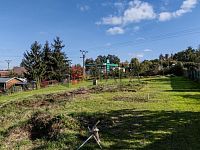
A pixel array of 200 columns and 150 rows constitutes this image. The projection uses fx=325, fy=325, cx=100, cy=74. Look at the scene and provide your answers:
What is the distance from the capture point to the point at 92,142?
853 cm

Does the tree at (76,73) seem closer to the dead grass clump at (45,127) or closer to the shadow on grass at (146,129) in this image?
the shadow on grass at (146,129)

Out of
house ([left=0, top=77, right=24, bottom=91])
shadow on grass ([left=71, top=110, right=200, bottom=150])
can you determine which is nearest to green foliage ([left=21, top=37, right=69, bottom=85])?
house ([left=0, top=77, right=24, bottom=91])

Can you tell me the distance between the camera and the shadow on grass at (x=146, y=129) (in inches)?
326

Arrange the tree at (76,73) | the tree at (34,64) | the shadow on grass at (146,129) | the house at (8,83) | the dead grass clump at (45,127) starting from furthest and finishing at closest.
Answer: the tree at (76,73), the house at (8,83), the tree at (34,64), the dead grass clump at (45,127), the shadow on grass at (146,129)

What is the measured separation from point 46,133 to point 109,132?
1919mm

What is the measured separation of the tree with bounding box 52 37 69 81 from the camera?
191 ft

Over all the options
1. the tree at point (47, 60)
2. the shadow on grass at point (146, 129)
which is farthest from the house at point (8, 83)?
the shadow on grass at point (146, 129)

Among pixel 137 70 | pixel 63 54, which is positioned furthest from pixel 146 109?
pixel 137 70

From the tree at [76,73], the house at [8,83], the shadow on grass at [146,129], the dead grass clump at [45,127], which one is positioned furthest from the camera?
the tree at [76,73]

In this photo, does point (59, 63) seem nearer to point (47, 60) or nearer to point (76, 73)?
point (47, 60)

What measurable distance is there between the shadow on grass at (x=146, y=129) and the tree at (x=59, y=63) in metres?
46.2

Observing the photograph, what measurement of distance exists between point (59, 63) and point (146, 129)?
49580 mm

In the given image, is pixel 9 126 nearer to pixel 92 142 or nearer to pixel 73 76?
pixel 92 142

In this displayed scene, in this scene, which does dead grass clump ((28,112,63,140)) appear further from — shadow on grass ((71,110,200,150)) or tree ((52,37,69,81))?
tree ((52,37,69,81))
